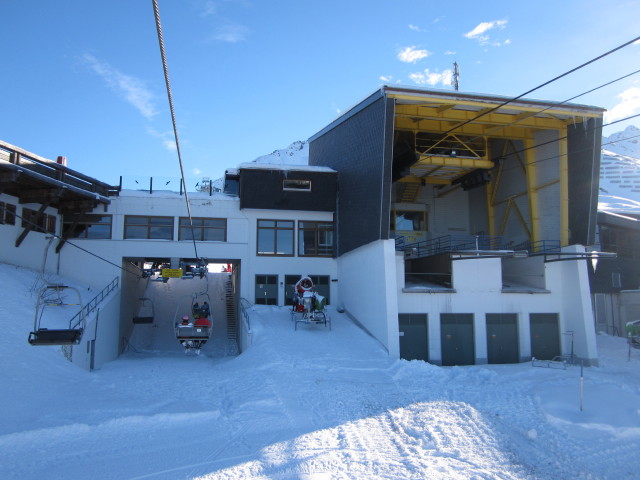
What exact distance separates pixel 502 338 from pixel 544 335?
2.15 m

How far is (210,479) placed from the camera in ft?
27.0

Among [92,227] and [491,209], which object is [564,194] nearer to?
[491,209]

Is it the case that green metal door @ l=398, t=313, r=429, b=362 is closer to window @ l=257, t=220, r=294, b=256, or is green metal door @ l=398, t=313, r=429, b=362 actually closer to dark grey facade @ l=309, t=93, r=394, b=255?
dark grey facade @ l=309, t=93, r=394, b=255

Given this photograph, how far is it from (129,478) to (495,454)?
700 cm

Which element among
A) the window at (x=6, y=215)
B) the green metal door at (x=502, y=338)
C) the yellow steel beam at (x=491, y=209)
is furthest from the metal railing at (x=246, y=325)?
the yellow steel beam at (x=491, y=209)

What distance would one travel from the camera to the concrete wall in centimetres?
1939

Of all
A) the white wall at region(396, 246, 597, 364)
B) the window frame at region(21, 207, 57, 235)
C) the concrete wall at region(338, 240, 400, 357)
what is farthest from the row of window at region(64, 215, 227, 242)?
the white wall at region(396, 246, 597, 364)

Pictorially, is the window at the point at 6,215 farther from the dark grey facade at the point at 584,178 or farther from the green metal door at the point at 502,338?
the dark grey facade at the point at 584,178

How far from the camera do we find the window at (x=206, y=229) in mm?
26500

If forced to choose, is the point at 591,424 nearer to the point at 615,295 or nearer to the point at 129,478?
the point at 129,478

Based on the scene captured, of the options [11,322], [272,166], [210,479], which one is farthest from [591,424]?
[272,166]

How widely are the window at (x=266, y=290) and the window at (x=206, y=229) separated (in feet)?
9.92

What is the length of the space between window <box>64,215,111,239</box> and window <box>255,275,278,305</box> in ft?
27.3

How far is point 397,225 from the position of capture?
1151 inches
